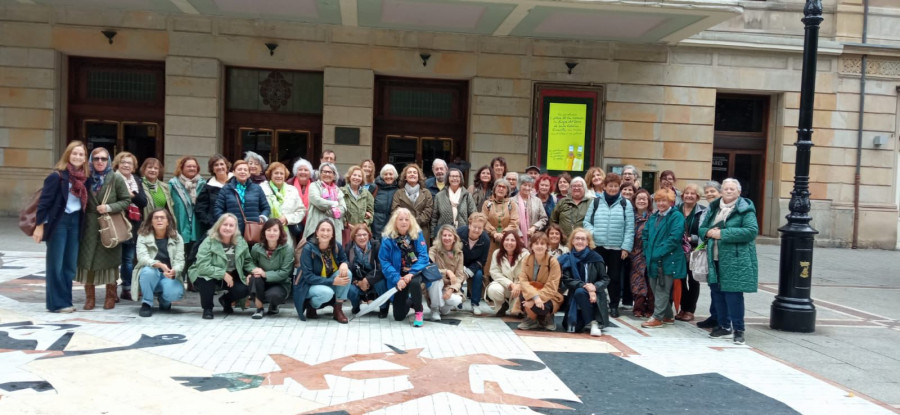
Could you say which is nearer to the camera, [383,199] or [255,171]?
[255,171]

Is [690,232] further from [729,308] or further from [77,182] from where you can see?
[77,182]

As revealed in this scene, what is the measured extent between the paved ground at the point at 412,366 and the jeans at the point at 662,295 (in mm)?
281

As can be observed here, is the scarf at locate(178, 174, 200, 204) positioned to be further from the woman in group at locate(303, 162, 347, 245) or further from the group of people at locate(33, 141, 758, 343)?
the woman in group at locate(303, 162, 347, 245)

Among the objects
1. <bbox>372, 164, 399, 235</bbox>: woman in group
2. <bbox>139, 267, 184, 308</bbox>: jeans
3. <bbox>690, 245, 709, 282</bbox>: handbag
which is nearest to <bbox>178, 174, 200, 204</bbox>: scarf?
<bbox>139, 267, 184, 308</bbox>: jeans

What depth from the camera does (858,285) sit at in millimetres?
12828

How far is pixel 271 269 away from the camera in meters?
8.31

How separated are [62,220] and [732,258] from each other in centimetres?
782

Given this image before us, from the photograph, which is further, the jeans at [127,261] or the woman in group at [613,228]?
the woman in group at [613,228]

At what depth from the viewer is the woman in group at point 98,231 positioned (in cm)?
815

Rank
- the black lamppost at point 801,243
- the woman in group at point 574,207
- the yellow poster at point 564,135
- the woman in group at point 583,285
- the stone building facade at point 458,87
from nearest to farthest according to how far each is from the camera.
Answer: the woman in group at point 583,285
the black lamppost at point 801,243
the woman in group at point 574,207
the stone building facade at point 458,87
the yellow poster at point 564,135

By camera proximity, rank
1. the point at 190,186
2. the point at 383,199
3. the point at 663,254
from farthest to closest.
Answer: the point at 383,199 < the point at 190,186 < the point at 663,254

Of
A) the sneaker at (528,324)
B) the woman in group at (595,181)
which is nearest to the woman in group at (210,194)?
the sneaker at (528,324)

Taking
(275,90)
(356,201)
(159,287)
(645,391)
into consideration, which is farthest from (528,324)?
(275,90)

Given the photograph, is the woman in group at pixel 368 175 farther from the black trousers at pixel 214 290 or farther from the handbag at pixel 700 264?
the handbag at pixel 700 264
